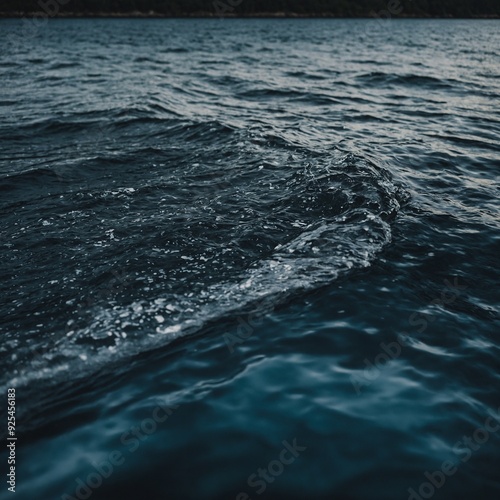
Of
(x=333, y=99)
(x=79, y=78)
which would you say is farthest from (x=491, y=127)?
(x=79, y=78)

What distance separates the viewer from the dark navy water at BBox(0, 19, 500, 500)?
3320 millimetres

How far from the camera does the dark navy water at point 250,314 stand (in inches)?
131
